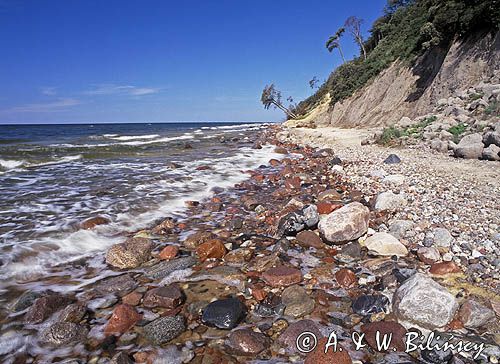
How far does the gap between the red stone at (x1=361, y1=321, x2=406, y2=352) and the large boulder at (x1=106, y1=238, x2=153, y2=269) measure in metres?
3.05

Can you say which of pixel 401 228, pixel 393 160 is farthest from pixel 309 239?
pixel 393 160

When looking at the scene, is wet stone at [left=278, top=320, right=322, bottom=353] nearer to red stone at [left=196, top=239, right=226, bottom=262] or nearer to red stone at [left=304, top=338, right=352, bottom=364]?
red stone at [left=304, top=338, right=352, bottom=364]

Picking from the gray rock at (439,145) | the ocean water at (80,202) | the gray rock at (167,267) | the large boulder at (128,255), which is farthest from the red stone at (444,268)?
the gray rock at (439,145)

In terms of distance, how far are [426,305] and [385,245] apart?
4.48ft

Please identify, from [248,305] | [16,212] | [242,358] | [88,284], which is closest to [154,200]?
[16,212]

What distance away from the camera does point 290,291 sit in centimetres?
330

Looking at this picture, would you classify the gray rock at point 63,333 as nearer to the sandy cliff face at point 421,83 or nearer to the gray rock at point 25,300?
the gray rock at point 25,300

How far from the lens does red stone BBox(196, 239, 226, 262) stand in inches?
170

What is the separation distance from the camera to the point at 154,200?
7.41m

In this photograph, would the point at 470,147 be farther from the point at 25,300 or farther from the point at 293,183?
the point at 25,300

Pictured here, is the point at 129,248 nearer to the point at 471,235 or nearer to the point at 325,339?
the point at 325,339

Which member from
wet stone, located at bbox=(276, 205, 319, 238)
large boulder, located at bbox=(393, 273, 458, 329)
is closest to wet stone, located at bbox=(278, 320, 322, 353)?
large boulder, located at bbox=(393, 273, 458, 329)

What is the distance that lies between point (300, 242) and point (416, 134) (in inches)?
358

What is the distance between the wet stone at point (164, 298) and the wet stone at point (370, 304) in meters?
1.85
